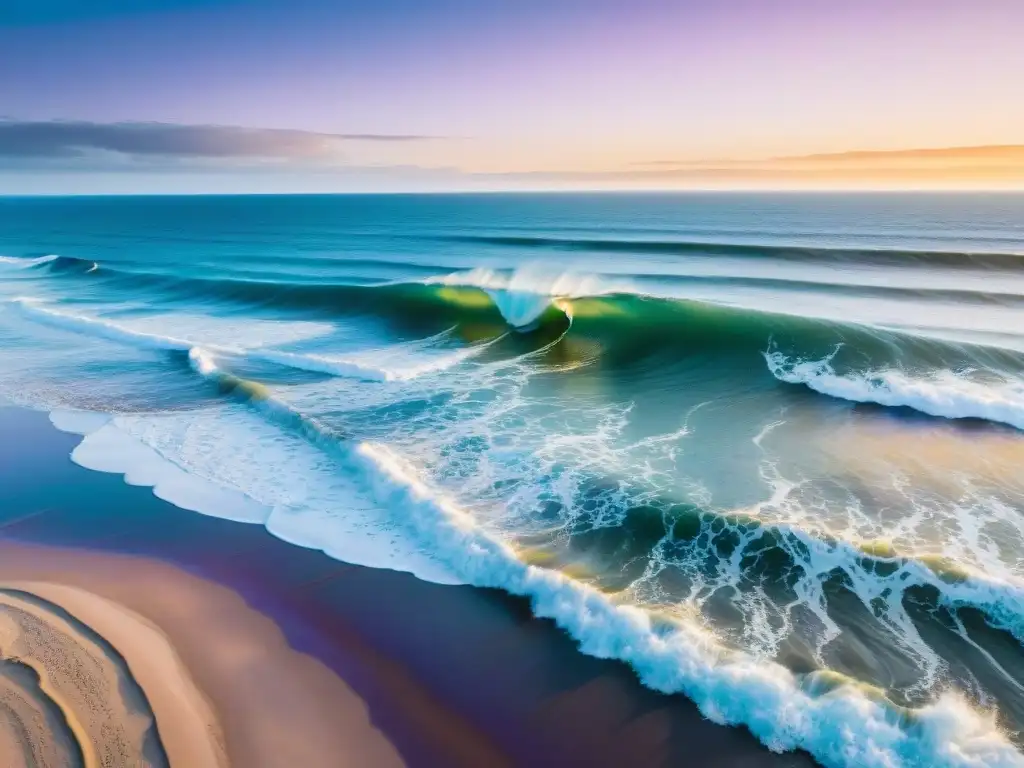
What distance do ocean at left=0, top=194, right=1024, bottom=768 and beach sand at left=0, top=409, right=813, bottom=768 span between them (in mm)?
344

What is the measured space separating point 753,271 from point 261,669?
23519 mm

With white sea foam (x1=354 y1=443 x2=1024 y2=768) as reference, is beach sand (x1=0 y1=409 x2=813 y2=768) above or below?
below

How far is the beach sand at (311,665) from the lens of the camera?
4.26 m

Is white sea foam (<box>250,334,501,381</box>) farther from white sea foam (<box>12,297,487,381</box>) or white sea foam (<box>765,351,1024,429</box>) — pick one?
white sea foam (<box>765,351,1024,429</box>)

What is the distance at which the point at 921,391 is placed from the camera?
10.2 metres

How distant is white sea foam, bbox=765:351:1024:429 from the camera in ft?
31.4

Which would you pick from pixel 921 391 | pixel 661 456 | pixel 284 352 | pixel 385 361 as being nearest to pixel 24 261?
pixel 284 352

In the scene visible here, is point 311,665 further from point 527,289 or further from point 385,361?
point 527,289

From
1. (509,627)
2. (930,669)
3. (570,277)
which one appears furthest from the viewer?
(570,277)

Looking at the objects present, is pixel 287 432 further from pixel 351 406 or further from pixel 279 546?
pixel 279 546

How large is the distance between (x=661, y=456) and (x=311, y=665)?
5.34 meters

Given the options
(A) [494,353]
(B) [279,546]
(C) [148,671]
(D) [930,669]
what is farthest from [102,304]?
(D) [930,669]

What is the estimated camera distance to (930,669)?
4.74 metres

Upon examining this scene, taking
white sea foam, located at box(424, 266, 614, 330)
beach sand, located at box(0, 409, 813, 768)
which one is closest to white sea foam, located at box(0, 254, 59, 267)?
white sea foam, located at box(424, 266, 614, 330)
